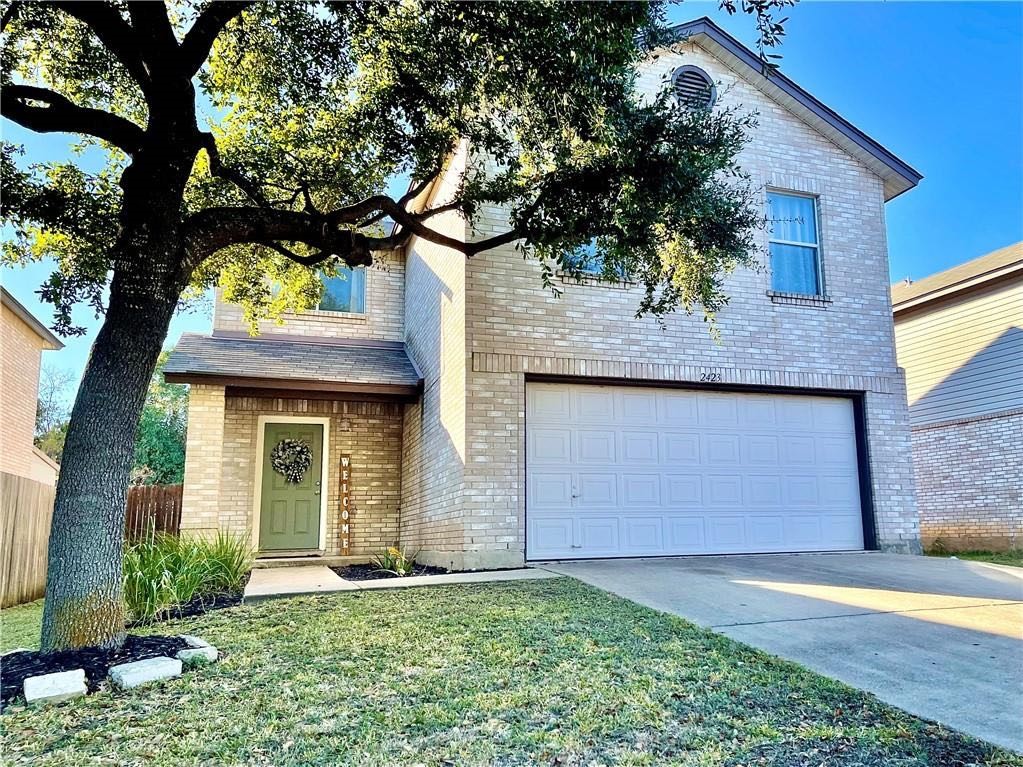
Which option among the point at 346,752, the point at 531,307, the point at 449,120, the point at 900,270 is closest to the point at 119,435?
the point at 346,752

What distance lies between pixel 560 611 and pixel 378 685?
210 cm

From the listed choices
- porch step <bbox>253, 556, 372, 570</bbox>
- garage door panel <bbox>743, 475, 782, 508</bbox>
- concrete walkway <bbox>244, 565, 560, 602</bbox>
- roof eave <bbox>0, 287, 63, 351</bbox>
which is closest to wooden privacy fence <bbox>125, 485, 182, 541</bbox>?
porch step <bbox>253, 556, 372, 570</bbox>

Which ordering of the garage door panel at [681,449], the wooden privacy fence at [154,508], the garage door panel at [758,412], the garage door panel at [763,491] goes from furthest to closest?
1. the wooden privacy fence at [154,508]
2. the garage door panel at [758,412]
3. the garage door panel at [763,491]
4. the garage door panel at [681,449]

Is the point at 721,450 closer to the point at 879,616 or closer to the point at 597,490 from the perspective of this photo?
the point at 597,490

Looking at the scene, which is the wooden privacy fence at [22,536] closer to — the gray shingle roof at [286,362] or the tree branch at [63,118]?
the gray shingle roof at [286,362]

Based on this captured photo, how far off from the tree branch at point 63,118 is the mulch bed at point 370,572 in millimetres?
5474

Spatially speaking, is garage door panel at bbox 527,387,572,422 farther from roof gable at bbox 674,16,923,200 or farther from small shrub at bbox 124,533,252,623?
roof gable at bbox 674,16,923,200

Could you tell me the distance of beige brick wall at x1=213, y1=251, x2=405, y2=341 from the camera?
11703 mm

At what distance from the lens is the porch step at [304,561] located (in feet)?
35.2

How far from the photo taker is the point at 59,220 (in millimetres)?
6527

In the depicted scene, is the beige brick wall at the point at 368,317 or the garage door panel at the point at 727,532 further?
the beige brick wall at the point at 368,317

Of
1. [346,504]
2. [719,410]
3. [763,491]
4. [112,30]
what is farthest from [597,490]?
[112,30]

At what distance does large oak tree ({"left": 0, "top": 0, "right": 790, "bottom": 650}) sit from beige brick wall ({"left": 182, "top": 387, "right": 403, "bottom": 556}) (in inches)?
127

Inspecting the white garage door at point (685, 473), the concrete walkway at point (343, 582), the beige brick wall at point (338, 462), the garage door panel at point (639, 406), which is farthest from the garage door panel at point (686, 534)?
the beige brick wall at point (338, 462)
